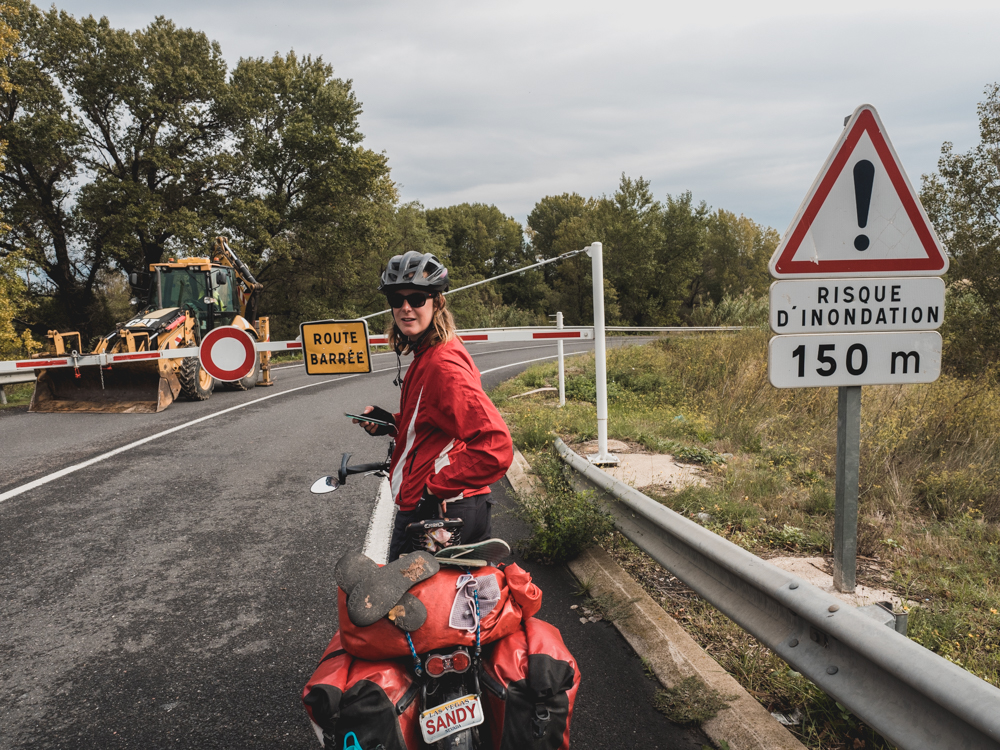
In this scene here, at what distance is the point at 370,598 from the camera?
160cm

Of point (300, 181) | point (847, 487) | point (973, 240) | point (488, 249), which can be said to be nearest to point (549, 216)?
point (488, 249)

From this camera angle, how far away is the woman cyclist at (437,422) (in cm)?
204

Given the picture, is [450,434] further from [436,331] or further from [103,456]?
[103,456]

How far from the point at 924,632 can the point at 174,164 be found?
31.5 meters

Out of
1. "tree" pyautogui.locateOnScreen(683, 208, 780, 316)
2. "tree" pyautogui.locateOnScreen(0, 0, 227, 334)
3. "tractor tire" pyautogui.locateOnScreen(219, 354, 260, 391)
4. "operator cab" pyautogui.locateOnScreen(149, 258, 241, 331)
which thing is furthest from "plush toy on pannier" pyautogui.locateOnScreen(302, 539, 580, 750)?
"tree" pyautogui.locateOnScreen(683, 208, 780, 316)

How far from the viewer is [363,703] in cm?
155

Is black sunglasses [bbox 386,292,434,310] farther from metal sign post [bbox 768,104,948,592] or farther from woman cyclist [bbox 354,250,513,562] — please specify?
metal sign post [bbox 768,104,948,592]

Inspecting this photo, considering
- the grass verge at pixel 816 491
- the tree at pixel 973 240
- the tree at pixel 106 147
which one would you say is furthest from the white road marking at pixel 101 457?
the tree at pixel 106 147

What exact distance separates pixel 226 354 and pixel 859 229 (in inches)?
215

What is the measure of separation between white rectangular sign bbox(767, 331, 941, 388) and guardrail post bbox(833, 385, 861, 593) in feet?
0.28

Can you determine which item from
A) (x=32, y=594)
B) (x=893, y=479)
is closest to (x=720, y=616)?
(x=893, y=479)

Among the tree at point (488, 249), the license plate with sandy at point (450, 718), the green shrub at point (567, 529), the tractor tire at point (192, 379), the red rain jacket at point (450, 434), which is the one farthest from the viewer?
the tree at point (488, 249)

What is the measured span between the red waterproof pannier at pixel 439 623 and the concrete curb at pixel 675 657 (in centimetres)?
110

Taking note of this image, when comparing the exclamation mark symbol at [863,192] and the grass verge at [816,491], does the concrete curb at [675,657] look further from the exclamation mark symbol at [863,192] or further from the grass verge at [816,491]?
the exclamation mark symbol at [863,192]
